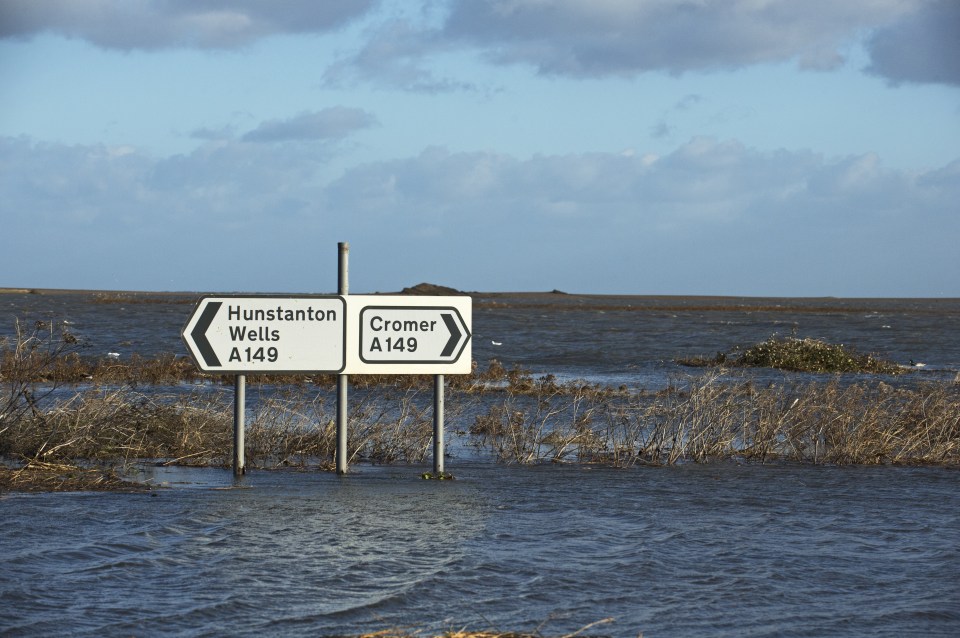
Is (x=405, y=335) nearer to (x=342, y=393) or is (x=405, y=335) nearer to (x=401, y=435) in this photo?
(x=342, y=393)

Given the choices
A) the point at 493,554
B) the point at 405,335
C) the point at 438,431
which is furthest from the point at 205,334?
the point at 493,554

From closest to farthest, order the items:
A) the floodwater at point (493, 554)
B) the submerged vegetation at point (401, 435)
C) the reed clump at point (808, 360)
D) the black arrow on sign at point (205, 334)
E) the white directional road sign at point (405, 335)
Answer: the floodwater at point (493, 554) < the black arrow on sign at point (205, 334) < the white directional road sign at point (405, 335) < the submerged vegetation at point (401, 435) < the reed clump at point (808, 360)

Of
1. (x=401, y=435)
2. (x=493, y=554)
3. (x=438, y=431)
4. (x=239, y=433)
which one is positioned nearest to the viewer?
(x=493, y=554)

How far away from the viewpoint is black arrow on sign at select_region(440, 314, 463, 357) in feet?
36.6

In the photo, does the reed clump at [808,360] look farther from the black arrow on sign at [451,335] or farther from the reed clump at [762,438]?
the black arrow on sign at [451,335]

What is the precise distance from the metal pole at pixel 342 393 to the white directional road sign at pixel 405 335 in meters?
0.19

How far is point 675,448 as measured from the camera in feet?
41.5

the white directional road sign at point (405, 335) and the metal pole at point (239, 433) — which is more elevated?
the white directional road sign at point (405, 335)

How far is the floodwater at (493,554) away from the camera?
20.5ft

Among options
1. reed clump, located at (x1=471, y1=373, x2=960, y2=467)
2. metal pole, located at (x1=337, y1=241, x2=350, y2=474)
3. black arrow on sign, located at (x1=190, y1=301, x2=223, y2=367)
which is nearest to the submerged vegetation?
reed clump, located at (x1=471, y1=373, x2=960, y2=467)

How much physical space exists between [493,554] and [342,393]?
13.1 feet

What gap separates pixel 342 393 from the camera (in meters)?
11.4

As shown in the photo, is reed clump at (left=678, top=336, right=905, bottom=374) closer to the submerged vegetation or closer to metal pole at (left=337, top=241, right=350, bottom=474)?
the submerged vegetation

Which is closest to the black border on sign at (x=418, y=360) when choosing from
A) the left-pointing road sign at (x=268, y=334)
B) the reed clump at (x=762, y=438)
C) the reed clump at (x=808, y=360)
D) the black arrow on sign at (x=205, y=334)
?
the left-pointing road sign at (x=268, y=334)
